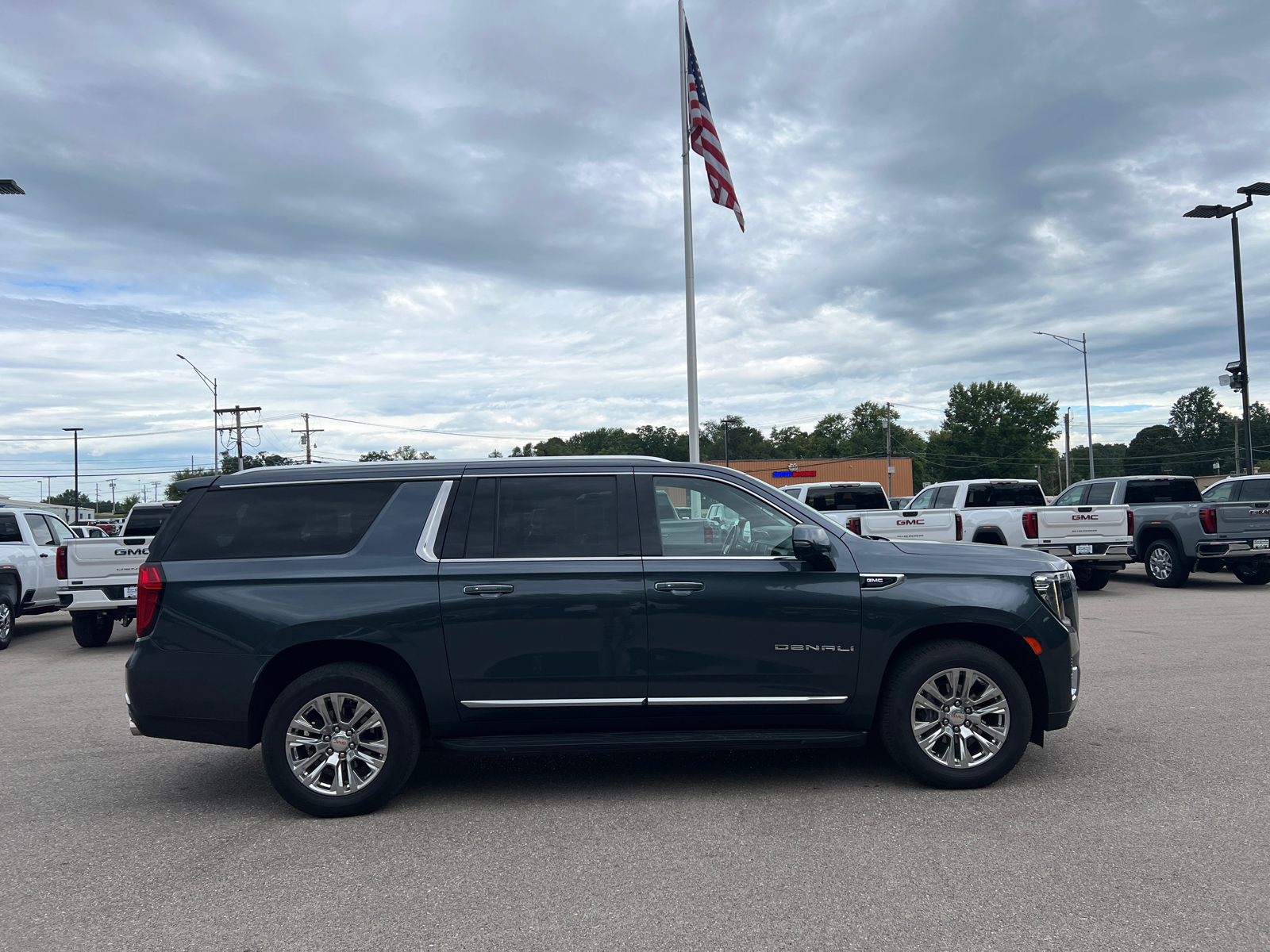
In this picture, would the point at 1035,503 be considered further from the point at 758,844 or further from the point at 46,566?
the point at 46,566

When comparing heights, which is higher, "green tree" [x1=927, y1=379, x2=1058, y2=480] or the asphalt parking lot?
"green tree" [x1=927, y1=379, x2=1058, y2=480]

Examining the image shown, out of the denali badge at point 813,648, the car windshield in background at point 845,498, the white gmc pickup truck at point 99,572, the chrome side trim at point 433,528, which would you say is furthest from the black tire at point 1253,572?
the white gmc pickup truck at point 99,572

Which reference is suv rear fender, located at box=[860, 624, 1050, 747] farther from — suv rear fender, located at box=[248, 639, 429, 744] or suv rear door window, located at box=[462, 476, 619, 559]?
suv rear fender, located at box=[248, 639, 429, 744]

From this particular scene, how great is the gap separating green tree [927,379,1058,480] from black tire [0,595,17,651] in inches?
3653

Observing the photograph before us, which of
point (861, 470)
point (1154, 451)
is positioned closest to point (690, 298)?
point (861, 470)

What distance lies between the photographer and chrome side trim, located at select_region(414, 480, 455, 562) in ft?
16.7

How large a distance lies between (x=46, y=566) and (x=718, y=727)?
12.6m

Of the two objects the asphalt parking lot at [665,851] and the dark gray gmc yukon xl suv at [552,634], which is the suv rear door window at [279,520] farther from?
the asphalt parking lot at [665,851]

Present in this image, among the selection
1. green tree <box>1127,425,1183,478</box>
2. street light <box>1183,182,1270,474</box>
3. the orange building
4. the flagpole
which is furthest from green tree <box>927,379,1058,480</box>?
the flagpole

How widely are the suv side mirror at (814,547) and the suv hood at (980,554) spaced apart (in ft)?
1.62

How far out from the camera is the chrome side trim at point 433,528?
509 centimetres

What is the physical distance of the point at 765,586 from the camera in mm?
5047

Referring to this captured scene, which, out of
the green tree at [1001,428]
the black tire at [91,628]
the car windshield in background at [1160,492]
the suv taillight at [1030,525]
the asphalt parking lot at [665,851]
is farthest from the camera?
Answer: the green tree at [1001,428]

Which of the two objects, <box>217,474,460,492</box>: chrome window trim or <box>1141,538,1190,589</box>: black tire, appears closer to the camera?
<box>217,474,460,492</box>: chrome window trim
